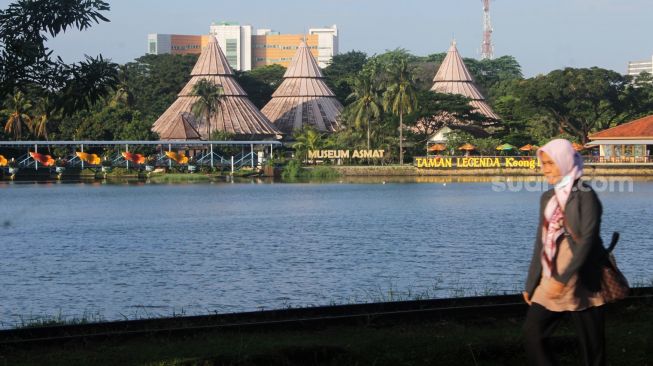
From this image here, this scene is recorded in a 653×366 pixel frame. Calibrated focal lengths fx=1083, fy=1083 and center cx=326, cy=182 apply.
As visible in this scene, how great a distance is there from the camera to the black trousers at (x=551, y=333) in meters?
6.91

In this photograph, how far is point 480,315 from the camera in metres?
10.9

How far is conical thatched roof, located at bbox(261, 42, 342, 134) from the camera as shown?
305 ft

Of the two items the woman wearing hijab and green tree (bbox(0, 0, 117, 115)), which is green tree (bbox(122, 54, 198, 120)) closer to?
green tree (bbox(0, 0, 117, 115))

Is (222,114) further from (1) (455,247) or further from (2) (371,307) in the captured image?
(2) (371,307)

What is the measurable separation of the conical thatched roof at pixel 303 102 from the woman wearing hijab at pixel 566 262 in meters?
82.9

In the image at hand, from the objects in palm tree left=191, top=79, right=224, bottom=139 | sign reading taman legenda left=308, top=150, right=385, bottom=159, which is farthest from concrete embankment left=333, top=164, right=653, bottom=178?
palm tree left=191, top=79, right=224, bottom=139

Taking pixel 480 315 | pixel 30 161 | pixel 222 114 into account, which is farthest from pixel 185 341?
pixel 222 114

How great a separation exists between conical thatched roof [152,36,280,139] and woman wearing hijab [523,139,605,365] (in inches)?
2970

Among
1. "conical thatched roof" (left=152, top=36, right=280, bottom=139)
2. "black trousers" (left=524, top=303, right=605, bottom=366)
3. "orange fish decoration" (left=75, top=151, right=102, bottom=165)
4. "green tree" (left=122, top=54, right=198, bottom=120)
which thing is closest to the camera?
"black trousers" (left=524, top=303, right=605, bottom=366)

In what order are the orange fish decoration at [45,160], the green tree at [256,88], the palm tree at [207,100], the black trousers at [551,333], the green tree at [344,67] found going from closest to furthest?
the black trousers at [551,333], the orange fish decoration at [45,160], the palm tree at [207,100], the green tree at [256,88], the green tree at [344,67]

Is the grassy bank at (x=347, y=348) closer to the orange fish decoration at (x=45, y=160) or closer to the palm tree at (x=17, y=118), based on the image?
the orange fish decoration at (x=45, y=160)

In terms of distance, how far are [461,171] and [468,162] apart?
0.83 metres

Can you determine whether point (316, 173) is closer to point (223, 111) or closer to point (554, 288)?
point (223, 111)

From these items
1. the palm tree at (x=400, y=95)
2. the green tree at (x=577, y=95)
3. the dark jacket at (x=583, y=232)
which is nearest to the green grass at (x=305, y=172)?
the palm tree at (x=400, y=95)
